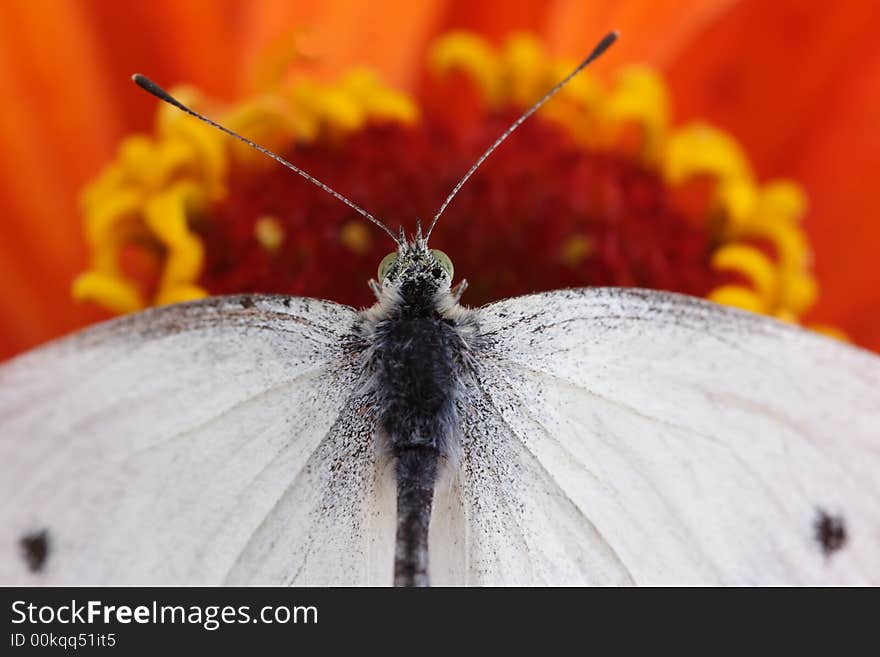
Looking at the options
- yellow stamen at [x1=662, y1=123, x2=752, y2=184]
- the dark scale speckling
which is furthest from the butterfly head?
yellow stamen at [x1=662, y1=123, x2=752, y2=184]

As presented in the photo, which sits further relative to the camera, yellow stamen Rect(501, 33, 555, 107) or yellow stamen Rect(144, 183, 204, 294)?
yellow stamen Rect(501, 33, 555, 107)

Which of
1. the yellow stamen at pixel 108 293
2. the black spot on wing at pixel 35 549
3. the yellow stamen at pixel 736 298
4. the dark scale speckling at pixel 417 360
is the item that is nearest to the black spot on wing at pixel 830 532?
the dark scale speckling at pixel 417 360

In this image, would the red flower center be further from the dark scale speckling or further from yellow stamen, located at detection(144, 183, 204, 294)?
the dark scale speckling

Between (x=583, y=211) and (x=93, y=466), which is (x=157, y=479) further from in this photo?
(x=583, y=211)

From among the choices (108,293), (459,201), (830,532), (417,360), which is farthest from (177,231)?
(830,532)

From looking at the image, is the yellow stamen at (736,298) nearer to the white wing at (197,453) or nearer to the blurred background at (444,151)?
the blurred background at (444,151)

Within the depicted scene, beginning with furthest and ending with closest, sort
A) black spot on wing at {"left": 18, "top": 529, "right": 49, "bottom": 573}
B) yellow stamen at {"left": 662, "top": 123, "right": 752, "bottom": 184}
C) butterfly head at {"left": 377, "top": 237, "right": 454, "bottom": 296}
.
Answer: yellow stamen at {"left": 662, "top": 123, "right": 752, "bottom": 184} < butterfly head at {"left": 377, "top": 237, "right": 454, "bottom": 296} < black spot on wing at {"left": 18, "top": 529, "right": 49, "bottom": 573}
